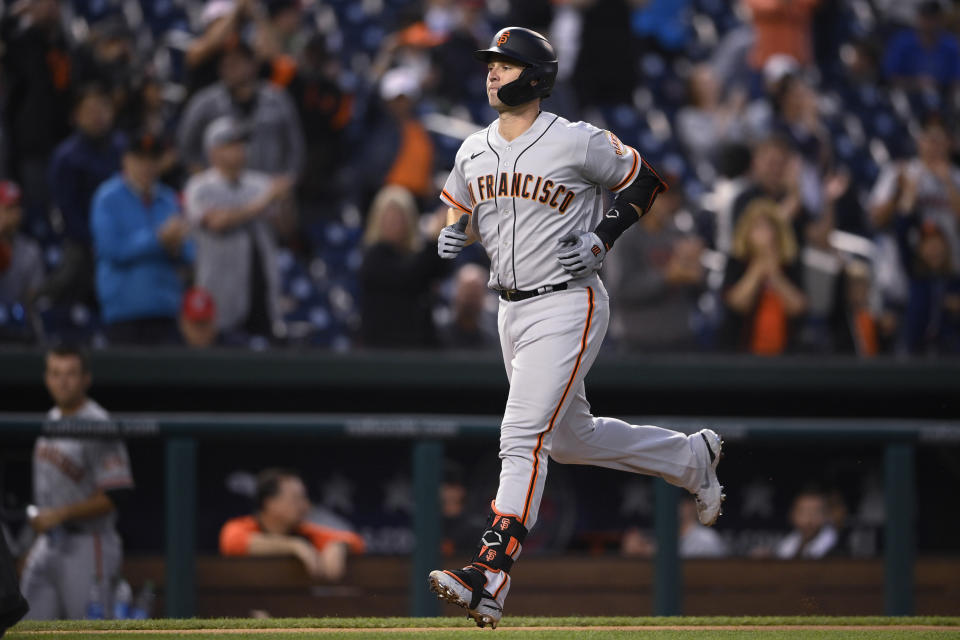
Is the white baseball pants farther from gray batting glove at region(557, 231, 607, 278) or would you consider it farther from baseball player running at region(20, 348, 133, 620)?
baseball player running at region(20, 348, 133, 620)

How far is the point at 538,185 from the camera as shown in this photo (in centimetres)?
426

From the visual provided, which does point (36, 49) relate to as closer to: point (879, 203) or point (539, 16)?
point (539, 16)

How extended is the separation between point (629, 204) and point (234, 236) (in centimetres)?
317

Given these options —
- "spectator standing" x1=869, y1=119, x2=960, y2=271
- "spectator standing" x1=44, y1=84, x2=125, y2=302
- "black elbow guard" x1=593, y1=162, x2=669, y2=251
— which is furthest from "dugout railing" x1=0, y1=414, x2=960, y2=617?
"spectator standing" x1=869, y1=119, x2=960, y2=271

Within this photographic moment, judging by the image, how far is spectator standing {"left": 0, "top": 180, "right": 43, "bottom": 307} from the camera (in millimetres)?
6855

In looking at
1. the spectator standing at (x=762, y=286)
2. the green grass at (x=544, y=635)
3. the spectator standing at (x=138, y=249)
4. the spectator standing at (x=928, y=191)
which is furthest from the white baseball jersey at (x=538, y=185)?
the spectator standing at (x=928, y=191)

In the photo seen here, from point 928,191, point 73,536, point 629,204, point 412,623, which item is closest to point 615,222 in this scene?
point 629,204

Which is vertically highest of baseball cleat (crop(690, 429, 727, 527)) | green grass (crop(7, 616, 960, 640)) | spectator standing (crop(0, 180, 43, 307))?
spectator standing (crop(0, 180, 43, 307))

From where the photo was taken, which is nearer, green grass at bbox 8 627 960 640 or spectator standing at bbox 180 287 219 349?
green grass at bbox 8 627 960 640

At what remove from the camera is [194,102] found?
297 inches

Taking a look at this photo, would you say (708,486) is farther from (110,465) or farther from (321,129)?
(321,129)

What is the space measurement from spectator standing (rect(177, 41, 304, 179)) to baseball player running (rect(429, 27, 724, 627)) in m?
3.34

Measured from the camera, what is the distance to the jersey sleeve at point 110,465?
5801 mm

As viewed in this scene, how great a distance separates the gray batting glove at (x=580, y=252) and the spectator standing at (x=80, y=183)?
3.48 metres
